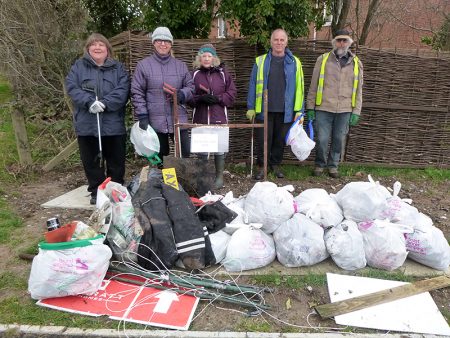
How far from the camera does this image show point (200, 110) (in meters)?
4.51

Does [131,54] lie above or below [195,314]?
above

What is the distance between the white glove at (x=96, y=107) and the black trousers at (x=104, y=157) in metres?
0.40

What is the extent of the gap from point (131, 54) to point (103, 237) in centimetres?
333

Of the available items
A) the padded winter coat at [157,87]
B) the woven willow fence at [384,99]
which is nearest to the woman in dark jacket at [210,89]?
the padded winter coat at [157,87]

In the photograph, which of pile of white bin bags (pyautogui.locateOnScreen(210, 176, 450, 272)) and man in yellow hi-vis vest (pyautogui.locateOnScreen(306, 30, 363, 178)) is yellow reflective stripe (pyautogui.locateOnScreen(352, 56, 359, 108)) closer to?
man in yellow hi-vis vest (pyautogui.locateOnScreen(306, 30, 363, 178))

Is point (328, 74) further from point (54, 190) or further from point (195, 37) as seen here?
point (54, 190)

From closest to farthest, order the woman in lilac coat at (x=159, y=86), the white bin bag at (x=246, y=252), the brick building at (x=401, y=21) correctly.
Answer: the white bin bag at (x=246, y=252) → the woman in lilac coat at (x=159, y=86) → the brick building at (x=401, y=21)

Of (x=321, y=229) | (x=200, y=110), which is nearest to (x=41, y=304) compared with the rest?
(x=321, y=229)

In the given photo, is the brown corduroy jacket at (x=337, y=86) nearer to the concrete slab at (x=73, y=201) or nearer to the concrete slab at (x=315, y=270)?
A: the concrete slab at (x=315, y=270)

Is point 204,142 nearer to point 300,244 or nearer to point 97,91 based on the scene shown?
point 97,91

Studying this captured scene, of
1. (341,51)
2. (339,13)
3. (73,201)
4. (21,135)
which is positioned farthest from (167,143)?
(339,13)

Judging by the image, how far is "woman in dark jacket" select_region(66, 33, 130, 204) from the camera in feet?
12.6

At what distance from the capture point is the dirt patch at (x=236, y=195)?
2580 millimetres

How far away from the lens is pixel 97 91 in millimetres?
3910
